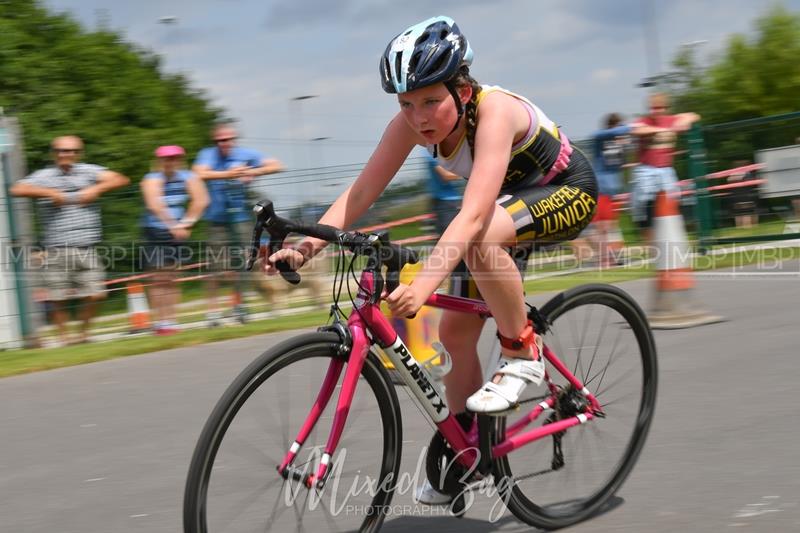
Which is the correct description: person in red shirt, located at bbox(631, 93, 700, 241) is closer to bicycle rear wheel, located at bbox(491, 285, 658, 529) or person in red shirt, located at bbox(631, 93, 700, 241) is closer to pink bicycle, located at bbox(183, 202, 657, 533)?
bicycle rear wheel, located at bbox(491, 285, 658, 529)

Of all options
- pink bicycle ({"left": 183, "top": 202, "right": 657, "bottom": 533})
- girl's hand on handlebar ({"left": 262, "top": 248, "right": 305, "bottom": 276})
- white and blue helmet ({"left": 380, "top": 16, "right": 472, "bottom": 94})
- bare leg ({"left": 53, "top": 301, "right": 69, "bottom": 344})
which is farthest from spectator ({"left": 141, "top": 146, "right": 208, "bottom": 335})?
white and blue helmet ({"left": 380, "top": 16, "right": 472, "bottom": 94})

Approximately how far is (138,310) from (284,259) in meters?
7.13

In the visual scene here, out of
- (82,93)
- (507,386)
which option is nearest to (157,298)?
(507,386)

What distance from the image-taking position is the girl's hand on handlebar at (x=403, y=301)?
352 cm

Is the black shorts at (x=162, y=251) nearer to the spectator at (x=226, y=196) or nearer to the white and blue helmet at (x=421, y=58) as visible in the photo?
the spectator at (x=226, y=196)

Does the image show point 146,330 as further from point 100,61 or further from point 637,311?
point 100,61

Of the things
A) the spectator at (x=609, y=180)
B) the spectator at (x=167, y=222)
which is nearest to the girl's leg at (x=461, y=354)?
the spectator at (x=167, y=222)

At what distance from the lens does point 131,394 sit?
7.64 m

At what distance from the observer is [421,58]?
148 inches

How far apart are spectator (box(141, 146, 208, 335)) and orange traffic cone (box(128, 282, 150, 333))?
0.12 m

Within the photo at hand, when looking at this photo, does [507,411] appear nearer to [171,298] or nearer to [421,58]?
[421,58]

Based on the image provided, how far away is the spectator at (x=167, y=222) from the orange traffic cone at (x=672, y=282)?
4444mm

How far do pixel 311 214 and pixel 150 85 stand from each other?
9.84m

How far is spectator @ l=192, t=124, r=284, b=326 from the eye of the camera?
35.7ft
